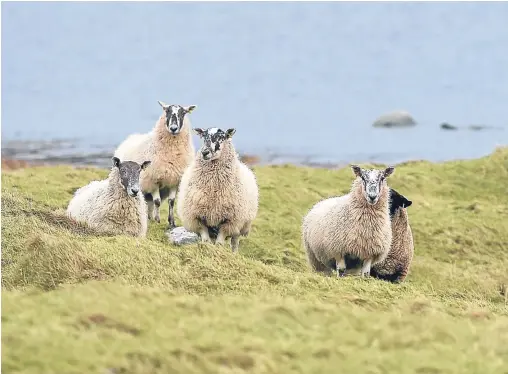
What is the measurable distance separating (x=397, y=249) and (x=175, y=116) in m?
6.59

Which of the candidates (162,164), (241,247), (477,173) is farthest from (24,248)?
(477,173)

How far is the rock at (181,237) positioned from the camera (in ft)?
63.8

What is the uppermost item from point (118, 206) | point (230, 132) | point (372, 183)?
point (230, 132)

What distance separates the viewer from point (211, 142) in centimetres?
1722

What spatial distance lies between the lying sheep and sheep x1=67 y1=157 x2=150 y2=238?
5407mm

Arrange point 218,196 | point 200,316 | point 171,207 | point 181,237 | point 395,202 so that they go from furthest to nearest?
1. point 171,207
2. point 181,237
3. point 395,202
4. point 218,196
5. point 200,316

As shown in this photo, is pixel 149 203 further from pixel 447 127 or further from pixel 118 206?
pixel 447 127

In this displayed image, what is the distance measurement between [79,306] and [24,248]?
137 inches

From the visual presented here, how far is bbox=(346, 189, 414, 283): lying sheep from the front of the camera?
18.3 metres

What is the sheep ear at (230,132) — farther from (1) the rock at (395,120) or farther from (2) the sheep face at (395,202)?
(1) the rock at (395,120)

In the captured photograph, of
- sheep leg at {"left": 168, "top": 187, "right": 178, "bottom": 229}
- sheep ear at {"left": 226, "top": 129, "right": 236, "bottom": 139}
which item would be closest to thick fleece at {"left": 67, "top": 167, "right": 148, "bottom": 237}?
sheep ear at {"left": 226, "top": 129, "right": 236, "bottom": 139}

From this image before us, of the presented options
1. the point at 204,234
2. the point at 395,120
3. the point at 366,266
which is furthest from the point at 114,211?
the point at 395,120

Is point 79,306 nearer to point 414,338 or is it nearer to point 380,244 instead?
point 414,338

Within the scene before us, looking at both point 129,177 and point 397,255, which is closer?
point 129,177
